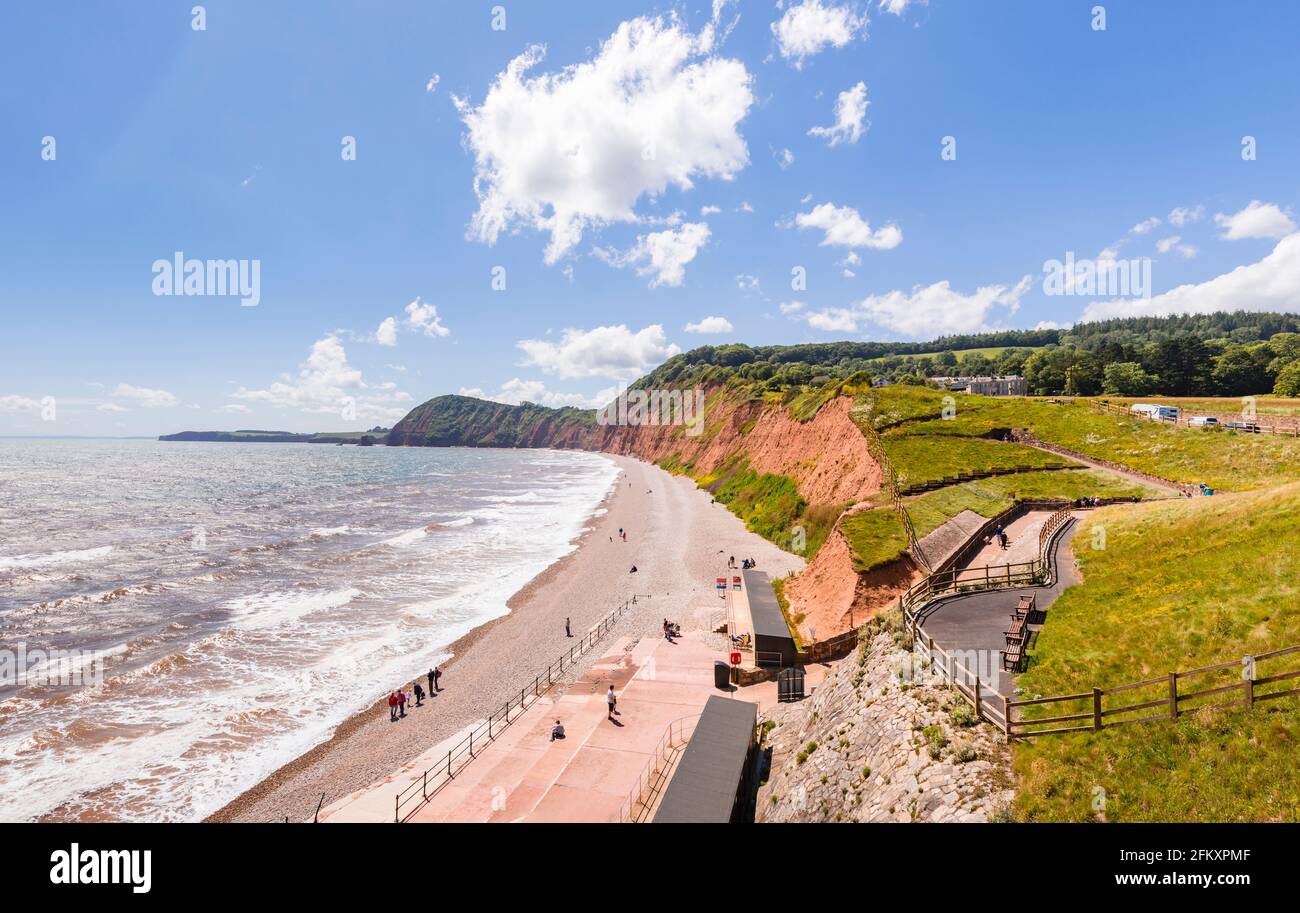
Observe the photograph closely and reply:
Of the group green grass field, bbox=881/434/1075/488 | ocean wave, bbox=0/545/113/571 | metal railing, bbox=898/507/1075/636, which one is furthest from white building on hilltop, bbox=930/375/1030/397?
ocean wave, bbox=0/545/113/571

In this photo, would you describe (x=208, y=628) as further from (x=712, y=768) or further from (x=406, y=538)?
(x=712, y=768)

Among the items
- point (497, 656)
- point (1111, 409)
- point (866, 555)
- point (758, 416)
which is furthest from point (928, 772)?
point (758, 416)

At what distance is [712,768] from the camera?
62.6 feet

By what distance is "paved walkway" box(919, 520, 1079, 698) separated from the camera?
1808cm

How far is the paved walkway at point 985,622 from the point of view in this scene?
18078 millimetres

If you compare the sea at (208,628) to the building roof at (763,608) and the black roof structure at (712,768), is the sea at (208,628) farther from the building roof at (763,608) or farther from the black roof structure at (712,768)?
the building roof at (763,608)

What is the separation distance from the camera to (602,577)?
51.7 metres

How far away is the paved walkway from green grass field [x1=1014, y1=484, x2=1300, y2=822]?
73 centimetres

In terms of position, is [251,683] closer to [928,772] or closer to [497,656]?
[497,656]

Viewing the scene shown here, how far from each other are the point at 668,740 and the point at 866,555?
1628 cm

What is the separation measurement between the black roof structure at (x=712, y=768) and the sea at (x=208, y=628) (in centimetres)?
1755

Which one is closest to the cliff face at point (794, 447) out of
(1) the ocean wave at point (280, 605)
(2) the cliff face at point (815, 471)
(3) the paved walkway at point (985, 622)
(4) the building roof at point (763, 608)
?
(2) the cliff face at point (815, 471)

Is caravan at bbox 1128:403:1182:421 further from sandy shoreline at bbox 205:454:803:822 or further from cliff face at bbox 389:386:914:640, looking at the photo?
sandy shoreline at bbox 205:454:803:822

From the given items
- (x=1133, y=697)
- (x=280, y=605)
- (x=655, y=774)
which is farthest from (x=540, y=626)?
(x=1133, y=697)
